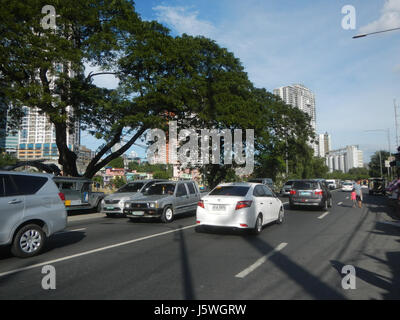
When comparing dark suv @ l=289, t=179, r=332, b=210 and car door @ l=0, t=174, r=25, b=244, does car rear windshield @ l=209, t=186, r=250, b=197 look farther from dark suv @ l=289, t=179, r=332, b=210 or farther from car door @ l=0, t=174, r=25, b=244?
dark suv @ l=289, t=179, r=332, b=210

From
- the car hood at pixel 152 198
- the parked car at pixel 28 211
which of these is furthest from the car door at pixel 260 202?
the parked car at pixel 28 211

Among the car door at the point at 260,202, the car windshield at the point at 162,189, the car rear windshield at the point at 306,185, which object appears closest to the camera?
the car door at the point at 260,202

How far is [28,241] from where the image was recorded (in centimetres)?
665

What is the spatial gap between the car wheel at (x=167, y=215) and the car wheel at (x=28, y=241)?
5.57 metres

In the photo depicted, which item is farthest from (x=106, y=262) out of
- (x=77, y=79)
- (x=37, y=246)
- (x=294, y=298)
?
(x=77, y=79)

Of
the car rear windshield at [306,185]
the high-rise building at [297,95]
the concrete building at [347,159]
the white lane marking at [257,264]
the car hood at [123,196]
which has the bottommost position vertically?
the white lane marking at [257,264]

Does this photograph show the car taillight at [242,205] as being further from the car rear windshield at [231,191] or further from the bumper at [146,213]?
the bumper at [146,213]

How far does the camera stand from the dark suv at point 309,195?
1616 cm

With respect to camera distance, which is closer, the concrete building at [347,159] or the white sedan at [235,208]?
the white sedan at [235,208]

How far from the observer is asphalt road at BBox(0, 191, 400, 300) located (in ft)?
14.8

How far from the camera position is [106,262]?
6.16m

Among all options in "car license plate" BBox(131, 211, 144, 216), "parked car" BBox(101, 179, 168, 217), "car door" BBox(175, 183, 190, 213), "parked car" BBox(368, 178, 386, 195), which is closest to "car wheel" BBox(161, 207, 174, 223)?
"car door" BBox(175, 183, 190, 213)

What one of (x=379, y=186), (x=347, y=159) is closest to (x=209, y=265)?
(x=379, y=186)

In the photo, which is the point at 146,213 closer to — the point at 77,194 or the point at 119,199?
Result: the point at 119,199
